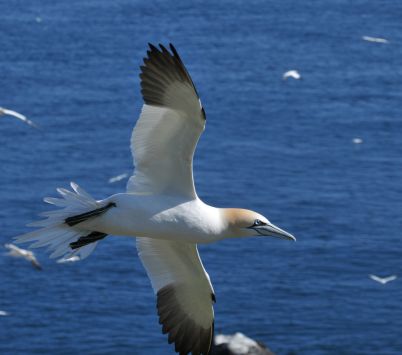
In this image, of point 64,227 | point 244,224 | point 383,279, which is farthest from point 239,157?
point 64,227

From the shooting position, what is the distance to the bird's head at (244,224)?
19969mm

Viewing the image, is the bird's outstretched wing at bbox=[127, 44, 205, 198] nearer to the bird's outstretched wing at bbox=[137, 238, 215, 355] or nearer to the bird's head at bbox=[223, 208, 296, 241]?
the bird's head at bbox=[223, 208, 296, 241]

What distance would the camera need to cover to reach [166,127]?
1955 cm

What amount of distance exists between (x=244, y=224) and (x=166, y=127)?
1765 mm

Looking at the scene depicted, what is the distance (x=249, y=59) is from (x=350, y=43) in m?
10.5

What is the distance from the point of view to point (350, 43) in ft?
400

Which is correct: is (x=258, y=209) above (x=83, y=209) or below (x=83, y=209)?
below

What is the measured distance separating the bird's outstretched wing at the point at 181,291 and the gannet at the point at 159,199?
0.94 metres

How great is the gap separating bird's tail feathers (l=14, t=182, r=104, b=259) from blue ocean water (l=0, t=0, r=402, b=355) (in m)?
43.4

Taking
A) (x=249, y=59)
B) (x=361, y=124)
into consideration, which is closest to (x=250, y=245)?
(x=361, y=124)

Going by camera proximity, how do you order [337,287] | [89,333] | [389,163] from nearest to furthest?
[89,333] < [337,287] < [389,163]

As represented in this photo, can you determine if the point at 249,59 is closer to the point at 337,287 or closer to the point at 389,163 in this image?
the point at 389,163

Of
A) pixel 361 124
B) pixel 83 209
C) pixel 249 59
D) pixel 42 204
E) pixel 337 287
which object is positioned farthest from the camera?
pixel 249 59

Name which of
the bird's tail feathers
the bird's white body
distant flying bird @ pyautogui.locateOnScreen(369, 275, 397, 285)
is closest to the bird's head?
the bird's white body
